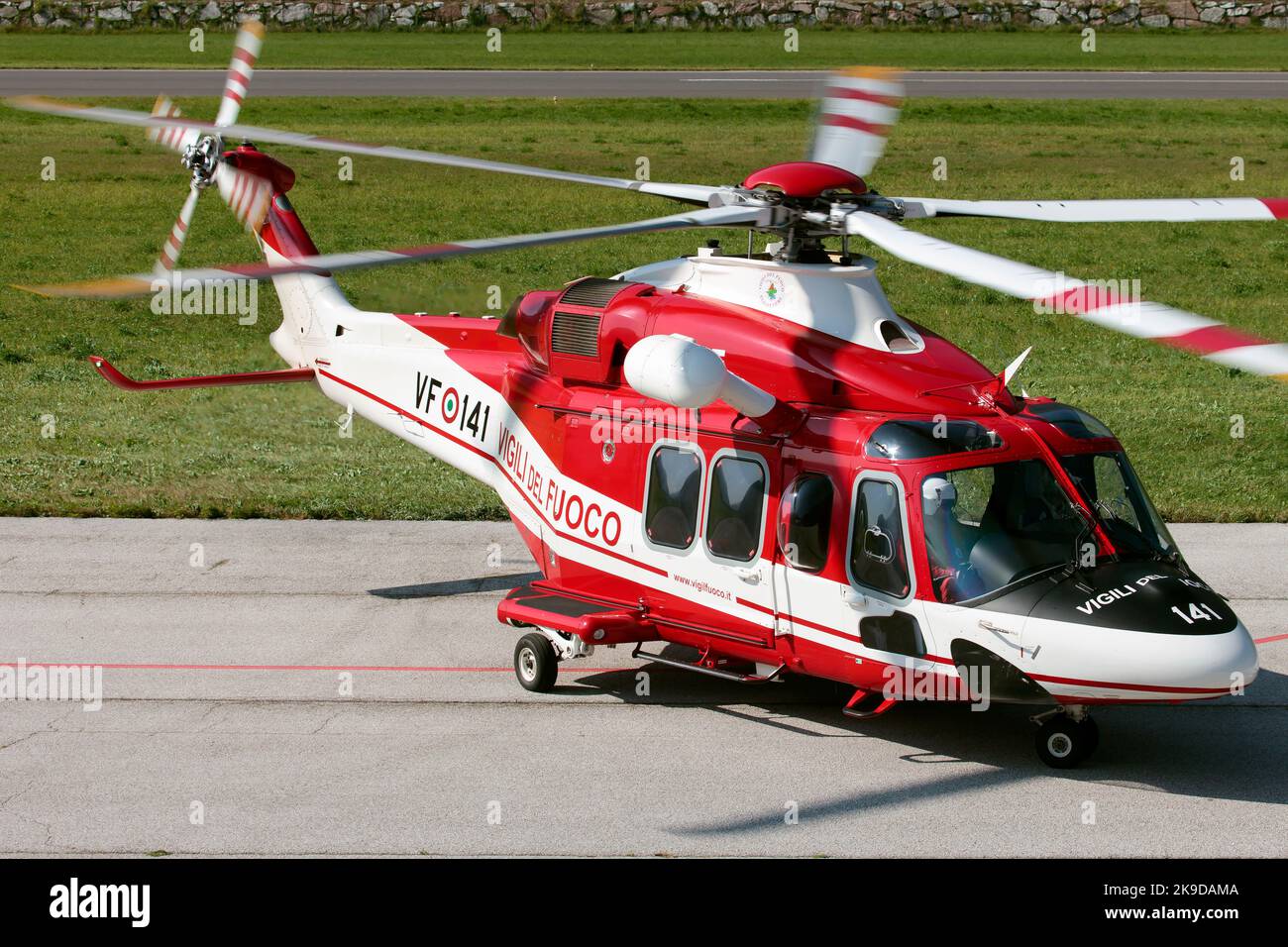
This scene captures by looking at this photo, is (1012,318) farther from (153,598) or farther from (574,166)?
(153,598)

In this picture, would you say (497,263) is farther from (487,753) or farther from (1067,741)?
(1067,741)

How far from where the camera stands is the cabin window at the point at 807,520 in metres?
9.95

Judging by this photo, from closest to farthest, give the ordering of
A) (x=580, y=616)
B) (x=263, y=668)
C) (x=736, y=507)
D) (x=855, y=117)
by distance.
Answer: (x=736, y=507) < (x=855, y=117) < (x=580, y=616) < (x=263, y=668)

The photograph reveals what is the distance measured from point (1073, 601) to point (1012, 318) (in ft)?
50.7

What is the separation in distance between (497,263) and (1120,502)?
60.0ft

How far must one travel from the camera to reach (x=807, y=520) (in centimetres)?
998

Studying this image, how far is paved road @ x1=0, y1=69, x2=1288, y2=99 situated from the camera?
1644 inches

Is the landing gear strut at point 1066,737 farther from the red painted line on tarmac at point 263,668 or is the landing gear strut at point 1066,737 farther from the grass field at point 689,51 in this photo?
the grass field at point 689,51

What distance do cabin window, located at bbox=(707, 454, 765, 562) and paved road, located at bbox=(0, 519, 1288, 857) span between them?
128 cm

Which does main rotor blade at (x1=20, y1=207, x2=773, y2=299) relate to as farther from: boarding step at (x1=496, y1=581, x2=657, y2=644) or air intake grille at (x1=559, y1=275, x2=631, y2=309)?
boarding step at (x1=496, y1=581, x2=657, y2=644)

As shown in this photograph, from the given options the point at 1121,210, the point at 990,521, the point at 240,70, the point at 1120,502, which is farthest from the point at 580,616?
the point at 240,70

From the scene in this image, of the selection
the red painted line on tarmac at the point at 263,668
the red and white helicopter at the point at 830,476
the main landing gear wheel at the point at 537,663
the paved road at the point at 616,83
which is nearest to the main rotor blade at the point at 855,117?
the red and white helicopter at the point at 830,476

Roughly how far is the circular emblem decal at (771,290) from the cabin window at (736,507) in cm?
107

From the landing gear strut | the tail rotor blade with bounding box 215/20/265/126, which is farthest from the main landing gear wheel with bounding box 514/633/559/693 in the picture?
the tail rotor blade with bounding box 215/20/265/126
